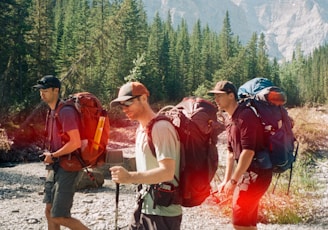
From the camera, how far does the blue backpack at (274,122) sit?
13.4ft

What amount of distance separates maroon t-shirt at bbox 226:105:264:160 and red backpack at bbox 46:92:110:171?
1274mm

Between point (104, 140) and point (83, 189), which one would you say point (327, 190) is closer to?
point (83, 189)

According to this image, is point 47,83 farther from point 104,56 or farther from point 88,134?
point 104,56

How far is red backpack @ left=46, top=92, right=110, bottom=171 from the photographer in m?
4.28

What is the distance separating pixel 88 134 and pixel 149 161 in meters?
1.59

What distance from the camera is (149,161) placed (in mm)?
2996

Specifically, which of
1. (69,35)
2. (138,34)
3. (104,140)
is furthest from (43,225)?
(138,34)

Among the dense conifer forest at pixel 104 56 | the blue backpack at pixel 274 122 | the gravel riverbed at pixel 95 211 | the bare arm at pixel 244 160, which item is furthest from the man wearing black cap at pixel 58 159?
the dense conifer forest at pixel 104 56

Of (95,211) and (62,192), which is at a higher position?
(62,192)

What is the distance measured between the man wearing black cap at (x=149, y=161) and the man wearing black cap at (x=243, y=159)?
1.13 metres

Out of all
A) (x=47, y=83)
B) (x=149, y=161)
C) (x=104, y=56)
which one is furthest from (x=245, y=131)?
(x=104, y=56)

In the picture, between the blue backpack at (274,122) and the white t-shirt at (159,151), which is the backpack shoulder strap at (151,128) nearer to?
the white t-shirt at (159,151)

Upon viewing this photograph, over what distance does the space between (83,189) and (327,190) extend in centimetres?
630

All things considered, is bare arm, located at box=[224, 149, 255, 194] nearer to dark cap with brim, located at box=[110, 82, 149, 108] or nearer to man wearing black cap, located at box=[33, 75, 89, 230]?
dark cap with brim, located at box=[110, 82, 149, 108]
